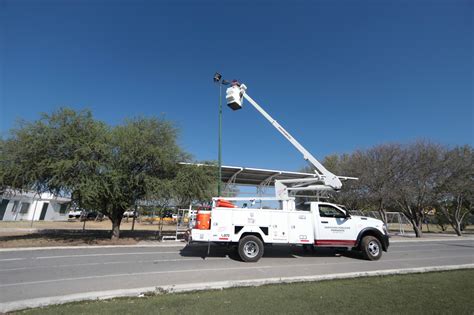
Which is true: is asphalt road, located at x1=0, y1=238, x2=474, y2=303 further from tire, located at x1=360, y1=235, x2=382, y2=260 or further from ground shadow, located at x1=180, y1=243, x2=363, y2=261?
tire, located at x1=360, y1=235, x2=382, y2=260

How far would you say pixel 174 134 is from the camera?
17781 mm

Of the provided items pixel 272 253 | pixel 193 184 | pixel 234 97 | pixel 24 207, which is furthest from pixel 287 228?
pixel 24 207

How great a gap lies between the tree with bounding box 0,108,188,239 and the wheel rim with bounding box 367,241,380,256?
1084 cm

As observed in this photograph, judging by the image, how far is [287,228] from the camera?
11102 mm

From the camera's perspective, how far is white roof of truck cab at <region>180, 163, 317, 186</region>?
77.5ft

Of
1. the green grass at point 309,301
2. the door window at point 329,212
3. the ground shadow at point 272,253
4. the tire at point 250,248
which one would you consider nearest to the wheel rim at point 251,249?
the tire at point 250,248

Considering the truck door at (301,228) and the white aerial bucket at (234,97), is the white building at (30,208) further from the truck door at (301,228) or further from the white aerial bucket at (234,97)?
the truck door at (301,228)

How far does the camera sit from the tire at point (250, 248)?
1049cm

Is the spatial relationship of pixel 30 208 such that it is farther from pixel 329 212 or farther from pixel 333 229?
pixel 333 229

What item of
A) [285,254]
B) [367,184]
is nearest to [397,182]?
[367,184]

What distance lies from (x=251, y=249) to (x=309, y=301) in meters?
5.32

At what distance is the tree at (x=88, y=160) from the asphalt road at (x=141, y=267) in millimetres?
3702

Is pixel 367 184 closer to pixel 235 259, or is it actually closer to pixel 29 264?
pixel 235 259

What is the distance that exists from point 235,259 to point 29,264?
24.2 feet
